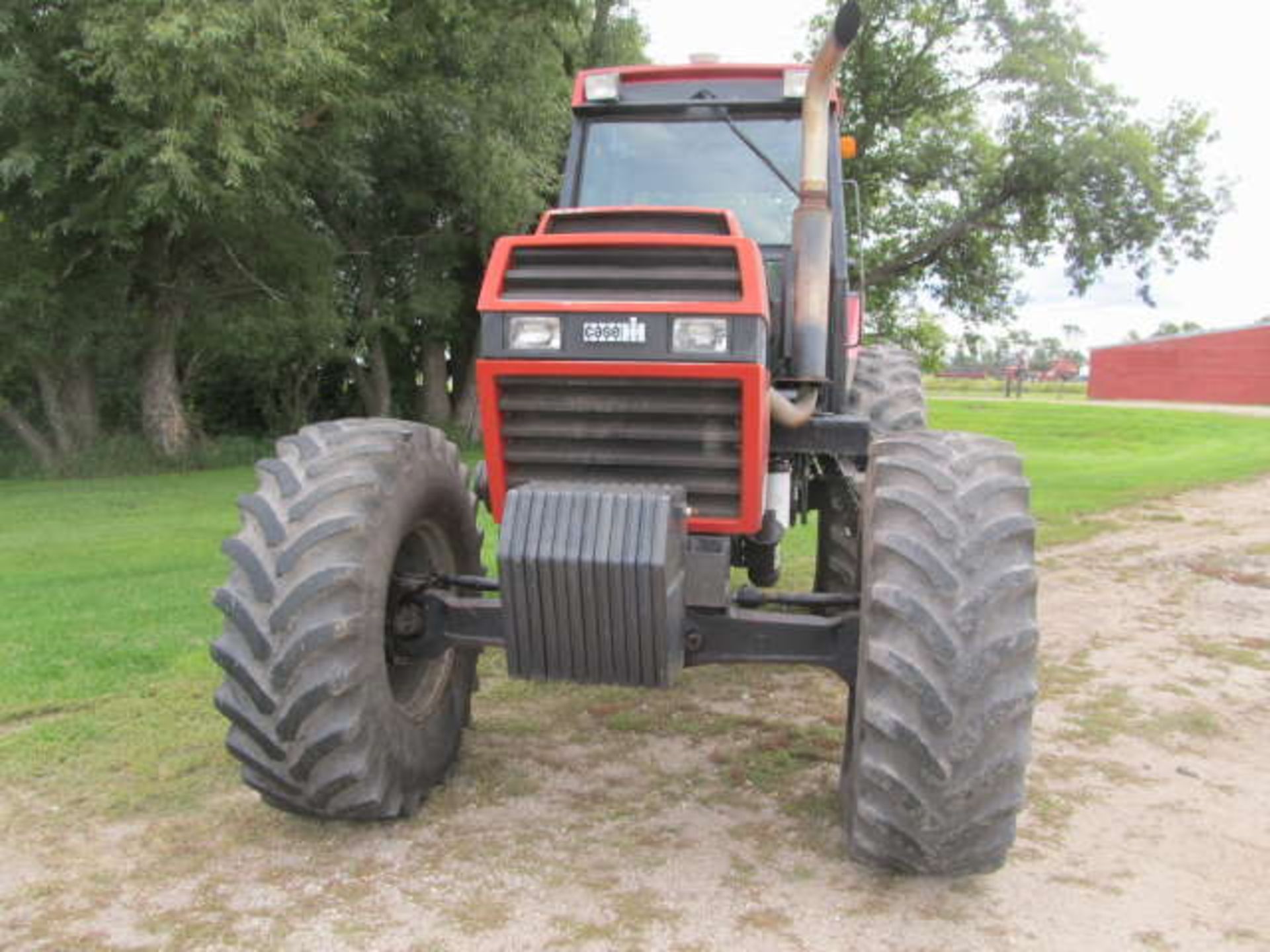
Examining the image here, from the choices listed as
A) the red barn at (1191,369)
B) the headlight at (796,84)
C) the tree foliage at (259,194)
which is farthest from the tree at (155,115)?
the red barn at (1191,369)

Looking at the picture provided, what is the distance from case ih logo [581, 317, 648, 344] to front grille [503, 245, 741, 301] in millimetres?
86

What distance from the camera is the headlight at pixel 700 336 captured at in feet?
12.6

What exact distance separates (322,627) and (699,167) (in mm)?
2830

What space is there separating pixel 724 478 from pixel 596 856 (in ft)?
4.38

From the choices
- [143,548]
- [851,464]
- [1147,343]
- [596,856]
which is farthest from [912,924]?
[1147,343]

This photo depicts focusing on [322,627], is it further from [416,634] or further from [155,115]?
[155,115]

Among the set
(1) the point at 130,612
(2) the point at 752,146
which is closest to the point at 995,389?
(1) the point at 130,612

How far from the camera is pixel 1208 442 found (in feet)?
81.7

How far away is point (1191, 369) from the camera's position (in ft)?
167

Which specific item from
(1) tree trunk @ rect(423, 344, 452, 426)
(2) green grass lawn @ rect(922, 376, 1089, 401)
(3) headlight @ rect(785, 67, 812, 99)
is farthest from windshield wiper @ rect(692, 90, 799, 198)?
(2) green grass lawn @ rect(922, 376, 1089, 401)

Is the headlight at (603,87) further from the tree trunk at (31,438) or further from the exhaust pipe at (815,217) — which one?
the tree trunk at (31,438)

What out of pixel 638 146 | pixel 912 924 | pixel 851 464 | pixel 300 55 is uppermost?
pixel 300 55

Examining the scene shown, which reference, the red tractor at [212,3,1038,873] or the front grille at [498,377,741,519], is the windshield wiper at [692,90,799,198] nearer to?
the red tractor at [212,3,1038,873]

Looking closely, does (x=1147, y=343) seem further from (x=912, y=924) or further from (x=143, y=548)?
(x=912, y=924)
